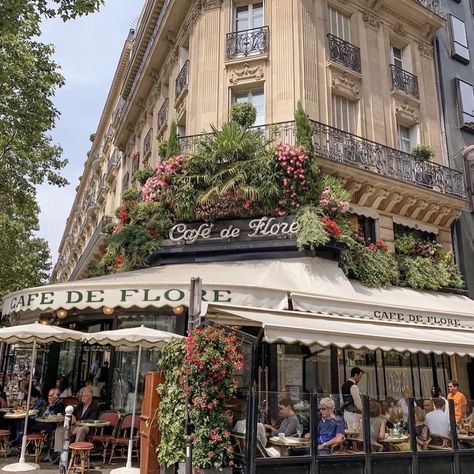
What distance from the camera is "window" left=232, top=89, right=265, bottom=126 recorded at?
13.0 metres

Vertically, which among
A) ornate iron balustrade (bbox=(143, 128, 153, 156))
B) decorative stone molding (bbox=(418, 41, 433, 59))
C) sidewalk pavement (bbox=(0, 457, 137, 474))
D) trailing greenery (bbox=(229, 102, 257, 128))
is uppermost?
decorative stone molding (bbox=(418, 41, 433, 59))

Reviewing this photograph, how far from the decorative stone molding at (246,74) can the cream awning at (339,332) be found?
23.5 feet

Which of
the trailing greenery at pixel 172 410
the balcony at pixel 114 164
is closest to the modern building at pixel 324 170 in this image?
the trailing greenery at pixel 172 410

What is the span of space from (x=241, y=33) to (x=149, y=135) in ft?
20.9

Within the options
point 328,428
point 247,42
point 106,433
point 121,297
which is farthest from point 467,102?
point 106,433

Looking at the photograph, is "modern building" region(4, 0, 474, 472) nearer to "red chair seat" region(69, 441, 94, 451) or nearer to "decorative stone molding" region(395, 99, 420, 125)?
"decorative stone molding" region(395, 99, 420, 125)

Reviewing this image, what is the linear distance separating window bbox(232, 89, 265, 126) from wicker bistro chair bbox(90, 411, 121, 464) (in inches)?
314

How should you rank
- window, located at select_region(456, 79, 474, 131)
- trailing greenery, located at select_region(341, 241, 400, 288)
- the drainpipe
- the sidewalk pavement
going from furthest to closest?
window, located at select_region(456, 79, 474, 131) < the drainpipe < trailing greenery, located at select_region(341, 241, 400, 288) < the sidewalk pavement

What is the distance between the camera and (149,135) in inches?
730

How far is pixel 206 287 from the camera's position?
27.4ft

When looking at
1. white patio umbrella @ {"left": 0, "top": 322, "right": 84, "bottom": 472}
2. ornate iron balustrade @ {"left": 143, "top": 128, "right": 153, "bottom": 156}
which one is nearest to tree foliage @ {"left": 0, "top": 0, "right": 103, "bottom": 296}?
ornate iron balustrade @ {"left": 143, "top": 128, "right": 153, "bottom": 156}

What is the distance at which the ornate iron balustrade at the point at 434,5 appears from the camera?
16462 mm

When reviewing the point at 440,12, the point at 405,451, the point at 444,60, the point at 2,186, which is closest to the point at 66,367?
the point at 2,186

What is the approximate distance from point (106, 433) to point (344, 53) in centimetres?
1146
